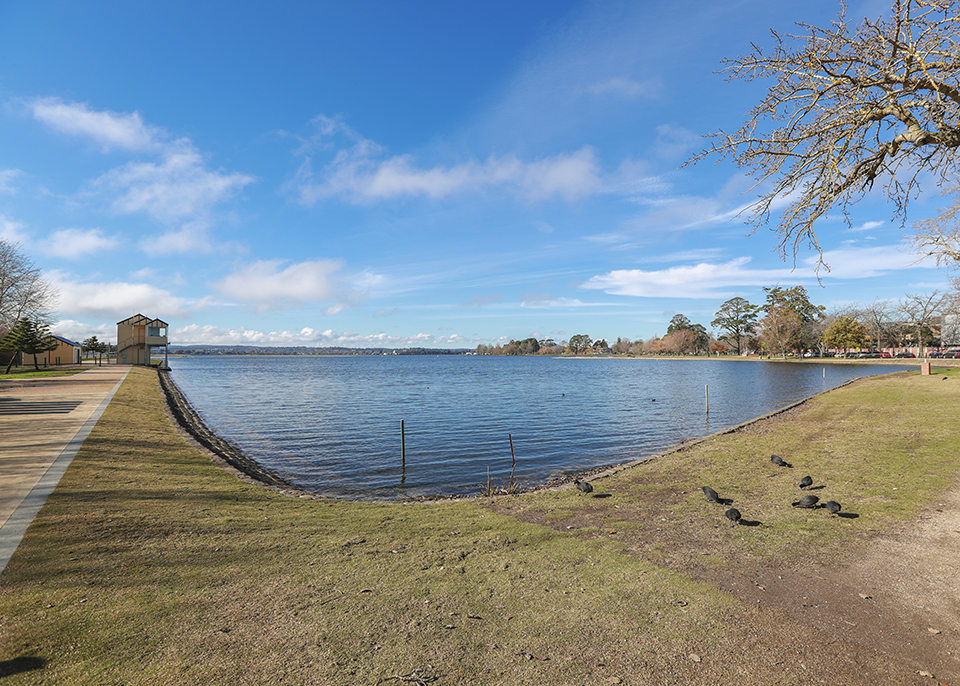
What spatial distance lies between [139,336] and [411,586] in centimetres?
6867

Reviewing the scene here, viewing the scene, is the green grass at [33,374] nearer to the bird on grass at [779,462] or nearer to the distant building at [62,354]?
the distant building at [62,354]

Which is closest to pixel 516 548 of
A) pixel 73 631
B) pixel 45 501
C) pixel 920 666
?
pixel 920 666

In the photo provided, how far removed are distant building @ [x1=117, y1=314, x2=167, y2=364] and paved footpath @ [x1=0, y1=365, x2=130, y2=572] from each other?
133 feet

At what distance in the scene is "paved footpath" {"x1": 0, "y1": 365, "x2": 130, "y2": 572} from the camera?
21.5ft

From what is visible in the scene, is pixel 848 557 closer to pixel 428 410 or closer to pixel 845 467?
pixel 845 467

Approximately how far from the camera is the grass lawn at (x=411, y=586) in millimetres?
3666

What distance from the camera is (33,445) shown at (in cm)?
1112

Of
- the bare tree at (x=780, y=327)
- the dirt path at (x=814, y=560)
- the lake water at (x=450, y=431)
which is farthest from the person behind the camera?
the bare tree at (x=780, y=327)

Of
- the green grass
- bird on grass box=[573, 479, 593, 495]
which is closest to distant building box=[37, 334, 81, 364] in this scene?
the green grass

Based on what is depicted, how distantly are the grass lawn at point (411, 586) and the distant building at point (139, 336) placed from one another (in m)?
59.1

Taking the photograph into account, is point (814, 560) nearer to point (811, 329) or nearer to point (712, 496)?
point (712, 496)

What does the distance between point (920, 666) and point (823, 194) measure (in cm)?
561

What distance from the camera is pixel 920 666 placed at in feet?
12.4

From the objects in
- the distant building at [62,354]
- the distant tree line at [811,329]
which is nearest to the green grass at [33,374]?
the distant building at [62,354]
